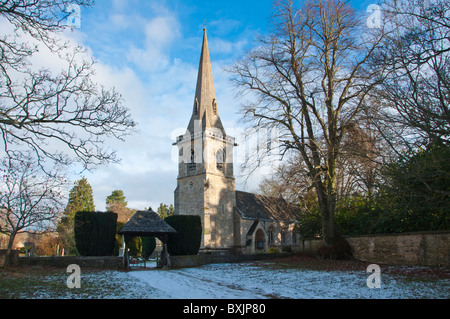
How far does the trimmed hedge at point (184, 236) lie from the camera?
71.6 ft

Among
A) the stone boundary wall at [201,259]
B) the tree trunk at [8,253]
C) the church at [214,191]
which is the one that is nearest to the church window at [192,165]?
the church at [214,191]

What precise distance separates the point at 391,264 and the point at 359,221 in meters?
3.65

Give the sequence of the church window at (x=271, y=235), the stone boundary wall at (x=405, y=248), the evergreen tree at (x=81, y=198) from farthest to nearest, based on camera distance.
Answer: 1. the evergreen tree at (x=81, y=198)
2. the church window at (x=271, y=235)
3. the stone boundary wall at (x=405, y=248)

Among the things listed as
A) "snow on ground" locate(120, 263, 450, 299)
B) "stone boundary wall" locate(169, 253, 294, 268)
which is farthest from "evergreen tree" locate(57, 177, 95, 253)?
"snow on ground" locate(120, 263, 450, 299)

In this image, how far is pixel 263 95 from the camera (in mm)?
19906

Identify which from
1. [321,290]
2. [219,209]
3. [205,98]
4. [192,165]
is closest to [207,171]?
[192,165]

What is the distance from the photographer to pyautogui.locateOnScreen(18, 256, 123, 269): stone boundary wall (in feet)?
57.7

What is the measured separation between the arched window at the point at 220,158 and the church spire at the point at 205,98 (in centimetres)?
218

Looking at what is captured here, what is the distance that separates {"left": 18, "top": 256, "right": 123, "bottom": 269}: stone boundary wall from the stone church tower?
13.8m

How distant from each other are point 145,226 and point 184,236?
11.8 feet

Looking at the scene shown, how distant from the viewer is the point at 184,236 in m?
21.9

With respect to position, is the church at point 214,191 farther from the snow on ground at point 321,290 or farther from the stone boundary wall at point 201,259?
the snow on ground at point 321,290

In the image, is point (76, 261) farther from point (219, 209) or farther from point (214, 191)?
point (219, 209)
